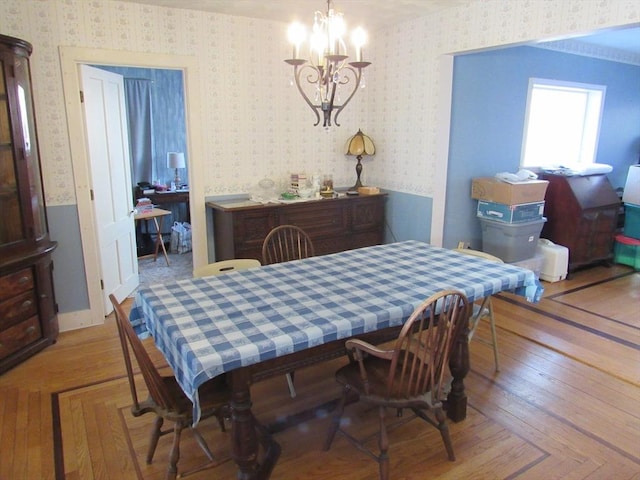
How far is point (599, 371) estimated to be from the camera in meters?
2.98

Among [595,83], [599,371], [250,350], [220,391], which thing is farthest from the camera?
[595,83]

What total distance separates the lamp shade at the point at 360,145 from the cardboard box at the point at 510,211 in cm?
123

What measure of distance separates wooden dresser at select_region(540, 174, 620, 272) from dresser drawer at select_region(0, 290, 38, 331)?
4.90 metres

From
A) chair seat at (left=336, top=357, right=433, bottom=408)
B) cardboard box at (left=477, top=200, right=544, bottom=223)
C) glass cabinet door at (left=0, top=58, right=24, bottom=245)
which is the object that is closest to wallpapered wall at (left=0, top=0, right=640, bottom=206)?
glass cabinet door at (left=0, top=58, right=24, bottom=245)

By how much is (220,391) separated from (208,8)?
3.11m

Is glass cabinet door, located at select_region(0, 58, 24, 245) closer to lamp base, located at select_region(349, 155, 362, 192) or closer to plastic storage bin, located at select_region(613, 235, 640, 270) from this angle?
lamp base, located at select_region(349, 155, 362, 192)

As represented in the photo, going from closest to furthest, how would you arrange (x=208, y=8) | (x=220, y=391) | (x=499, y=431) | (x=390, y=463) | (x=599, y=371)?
(x=220, y=391)
(x=390, y=463)
(x=499, y=431)
(x=599, y=371)
(x=208, y=8)

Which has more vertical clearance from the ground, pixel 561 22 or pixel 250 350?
pixel 561 22

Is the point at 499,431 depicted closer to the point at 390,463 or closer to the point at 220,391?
the point at 390,463

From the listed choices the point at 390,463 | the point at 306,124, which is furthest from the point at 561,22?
the point at 390,463

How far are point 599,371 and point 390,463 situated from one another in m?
1.73

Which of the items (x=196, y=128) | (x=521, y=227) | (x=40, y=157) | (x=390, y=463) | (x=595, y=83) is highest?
(x=595, y=83)

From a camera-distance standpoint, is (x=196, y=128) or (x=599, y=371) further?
(x=196, y=128)

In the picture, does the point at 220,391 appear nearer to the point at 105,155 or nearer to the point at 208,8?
the point at 105,155
